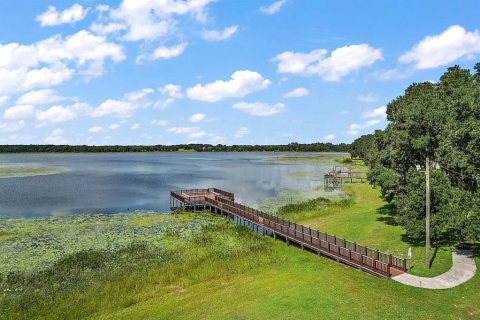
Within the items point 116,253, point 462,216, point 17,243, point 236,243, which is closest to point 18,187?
point 17,243

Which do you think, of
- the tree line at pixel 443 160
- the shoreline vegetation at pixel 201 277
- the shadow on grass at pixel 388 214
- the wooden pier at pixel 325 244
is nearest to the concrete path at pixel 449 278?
the shoreline vegetation at pixel 201 277

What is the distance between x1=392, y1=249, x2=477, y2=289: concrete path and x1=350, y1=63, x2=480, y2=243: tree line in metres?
2.04

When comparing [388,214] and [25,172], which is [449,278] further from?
[25,172]

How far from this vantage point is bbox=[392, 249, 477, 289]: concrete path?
963 inches

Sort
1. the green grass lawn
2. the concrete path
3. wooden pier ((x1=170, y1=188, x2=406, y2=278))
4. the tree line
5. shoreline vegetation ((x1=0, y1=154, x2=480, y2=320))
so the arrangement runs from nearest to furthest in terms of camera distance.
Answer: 1. shoreline vegetation ((x1=0, y1=154, x2=480, y2=320))
2. the concrete path
3. the tree line
4. wooden pier ((x1=170, y1=188, x2=406, y2=278))
5. the green grass lawn

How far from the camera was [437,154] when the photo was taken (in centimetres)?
3108

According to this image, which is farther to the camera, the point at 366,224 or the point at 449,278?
the point at 366,224

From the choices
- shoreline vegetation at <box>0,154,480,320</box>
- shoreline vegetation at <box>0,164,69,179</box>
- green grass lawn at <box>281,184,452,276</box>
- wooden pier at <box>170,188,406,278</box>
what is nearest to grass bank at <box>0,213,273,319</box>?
shoreline vegetation at <box>0,154,480,320</box>

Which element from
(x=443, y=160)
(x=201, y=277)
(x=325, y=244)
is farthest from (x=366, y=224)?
(x=201, y=277)

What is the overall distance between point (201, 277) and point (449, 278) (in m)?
17.3

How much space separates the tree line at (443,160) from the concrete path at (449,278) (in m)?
2.04

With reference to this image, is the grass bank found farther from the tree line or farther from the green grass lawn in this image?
the tree line

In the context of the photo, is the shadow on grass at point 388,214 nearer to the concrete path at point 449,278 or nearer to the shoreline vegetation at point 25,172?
the concrete path at point 449,278

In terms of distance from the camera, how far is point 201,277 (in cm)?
2811
